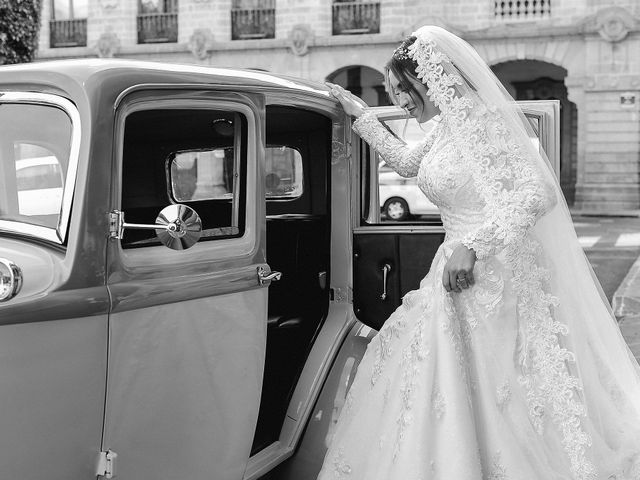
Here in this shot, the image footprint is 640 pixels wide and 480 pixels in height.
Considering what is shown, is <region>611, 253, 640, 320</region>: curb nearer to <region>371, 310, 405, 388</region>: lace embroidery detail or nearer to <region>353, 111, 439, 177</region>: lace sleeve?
<region>353, 111, 439, 177</region>: lace sleeve

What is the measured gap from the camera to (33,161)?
2.72m

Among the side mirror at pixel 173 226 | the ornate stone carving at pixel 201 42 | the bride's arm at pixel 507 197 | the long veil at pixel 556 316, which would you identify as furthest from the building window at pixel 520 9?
the side mirror at pixel 173 226

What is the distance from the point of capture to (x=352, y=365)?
153 inches

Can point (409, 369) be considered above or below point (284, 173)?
below

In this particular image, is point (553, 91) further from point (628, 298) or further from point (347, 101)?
point (347, 101)

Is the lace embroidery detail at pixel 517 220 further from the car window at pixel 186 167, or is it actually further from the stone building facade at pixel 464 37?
the stone building facade at pixel 464 37

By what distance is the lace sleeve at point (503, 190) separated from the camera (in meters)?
3.19

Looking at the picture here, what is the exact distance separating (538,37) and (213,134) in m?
22.3

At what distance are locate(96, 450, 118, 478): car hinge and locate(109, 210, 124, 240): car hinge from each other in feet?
2.07

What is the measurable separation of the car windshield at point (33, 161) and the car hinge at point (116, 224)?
6.1 inches

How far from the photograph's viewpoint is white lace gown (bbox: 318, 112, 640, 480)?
3.17 m

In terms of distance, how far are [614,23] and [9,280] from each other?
2316 centimetres

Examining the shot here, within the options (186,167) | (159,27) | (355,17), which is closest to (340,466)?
(186,167)

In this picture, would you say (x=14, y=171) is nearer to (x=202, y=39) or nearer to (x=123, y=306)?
(x=123, y=306)
